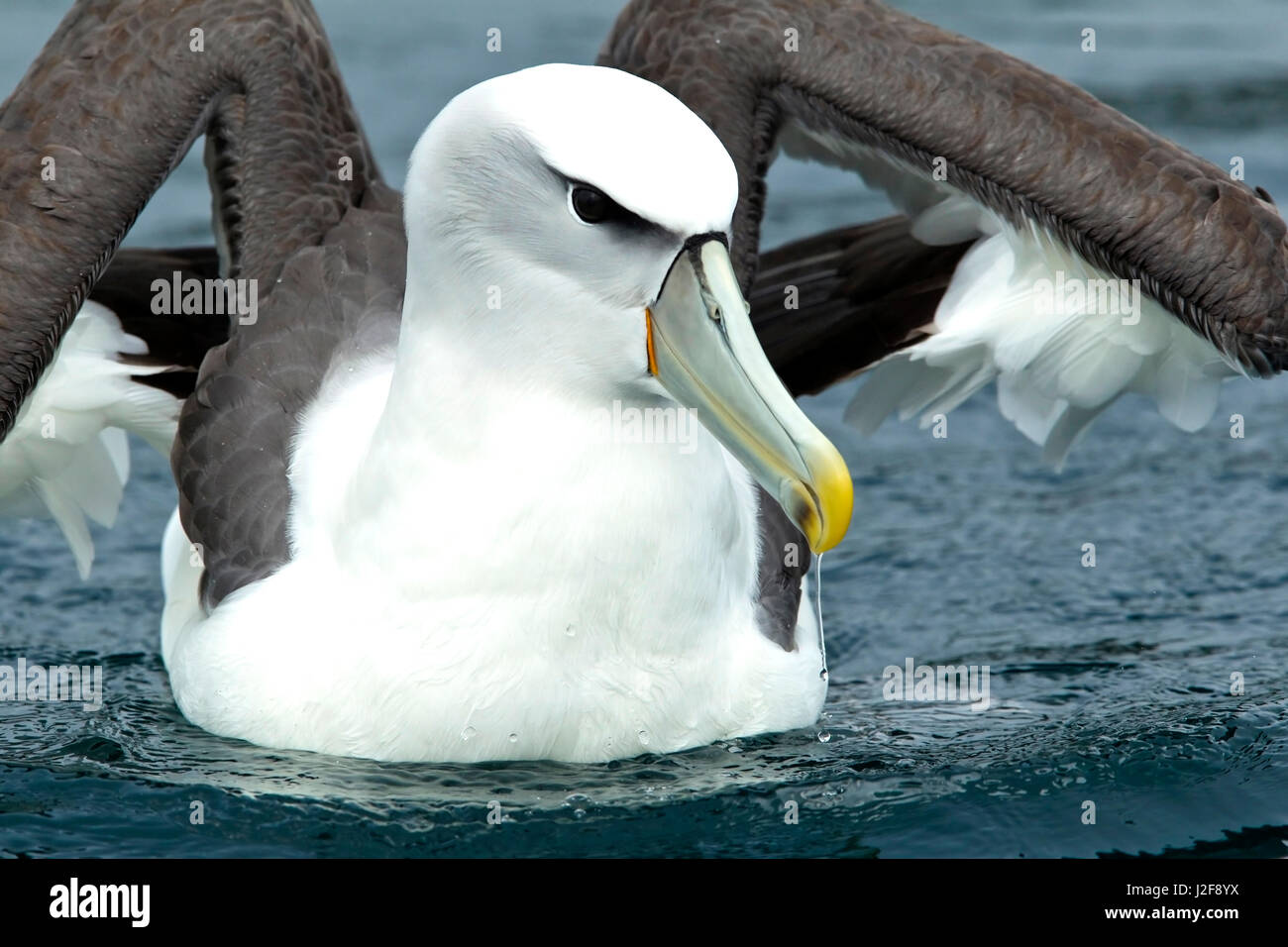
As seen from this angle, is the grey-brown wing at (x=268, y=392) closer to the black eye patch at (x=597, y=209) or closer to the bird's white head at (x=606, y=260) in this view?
the bird's white head at (x=606, y=260)

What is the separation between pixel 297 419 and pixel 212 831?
4.69 feet

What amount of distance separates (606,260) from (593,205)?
163 mm

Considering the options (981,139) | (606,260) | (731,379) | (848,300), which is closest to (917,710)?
(848,300)

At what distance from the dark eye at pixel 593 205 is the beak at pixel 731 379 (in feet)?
0.74

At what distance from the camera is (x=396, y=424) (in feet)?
A: 21.4

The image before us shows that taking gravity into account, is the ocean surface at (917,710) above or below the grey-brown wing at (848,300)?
below

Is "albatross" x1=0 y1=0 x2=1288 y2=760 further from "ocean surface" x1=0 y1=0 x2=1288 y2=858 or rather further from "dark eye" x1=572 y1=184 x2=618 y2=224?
"ocean surface" x1=0 y1=0 x2=1288 y2=858

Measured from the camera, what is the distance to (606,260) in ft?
19.4

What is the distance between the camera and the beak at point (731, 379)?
228 inches

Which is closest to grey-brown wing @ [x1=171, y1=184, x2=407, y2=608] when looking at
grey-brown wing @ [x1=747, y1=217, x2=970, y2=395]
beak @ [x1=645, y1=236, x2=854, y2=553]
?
grey-brown wing @ [x1=747, y1=217, x2=970, y2=395]

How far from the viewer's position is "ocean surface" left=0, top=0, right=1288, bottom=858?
675 cm

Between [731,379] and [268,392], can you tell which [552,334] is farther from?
[268,392]

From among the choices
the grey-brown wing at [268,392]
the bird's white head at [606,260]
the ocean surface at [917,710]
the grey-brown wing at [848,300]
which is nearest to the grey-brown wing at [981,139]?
the grey-brown wing at [848,300]

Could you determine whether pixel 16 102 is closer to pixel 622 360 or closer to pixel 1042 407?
pixel 622 360
